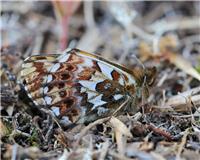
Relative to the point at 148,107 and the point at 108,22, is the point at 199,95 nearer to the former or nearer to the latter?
the point at 148,107

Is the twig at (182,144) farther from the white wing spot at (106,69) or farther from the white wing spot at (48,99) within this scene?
the white wing spot at (48,99)

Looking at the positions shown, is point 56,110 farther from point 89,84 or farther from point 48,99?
point 89,84

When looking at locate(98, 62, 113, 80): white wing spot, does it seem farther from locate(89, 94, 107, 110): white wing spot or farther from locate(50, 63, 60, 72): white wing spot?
locate(50, 63, 60, 72): white wing spot

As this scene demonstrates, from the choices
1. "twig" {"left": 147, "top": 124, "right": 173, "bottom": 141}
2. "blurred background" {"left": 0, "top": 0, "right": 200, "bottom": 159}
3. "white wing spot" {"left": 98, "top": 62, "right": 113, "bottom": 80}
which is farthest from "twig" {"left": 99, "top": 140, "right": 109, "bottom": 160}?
"white wing spot" {"left": 98, "top": 62, "right": 113, "bottom": 80}

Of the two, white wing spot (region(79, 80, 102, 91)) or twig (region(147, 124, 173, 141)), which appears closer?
twig (region(147, 124, 173, 141))

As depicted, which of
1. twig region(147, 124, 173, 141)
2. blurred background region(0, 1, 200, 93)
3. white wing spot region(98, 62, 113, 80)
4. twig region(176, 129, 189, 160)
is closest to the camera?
twig region(176, 129, 189, 160)

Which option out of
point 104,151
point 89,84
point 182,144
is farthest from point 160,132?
point 89,84

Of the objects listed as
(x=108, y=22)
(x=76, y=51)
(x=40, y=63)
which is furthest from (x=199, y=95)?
(x=108, y=22)

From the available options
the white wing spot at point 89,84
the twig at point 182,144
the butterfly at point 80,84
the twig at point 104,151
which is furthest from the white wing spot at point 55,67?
the twig at point 182,144
